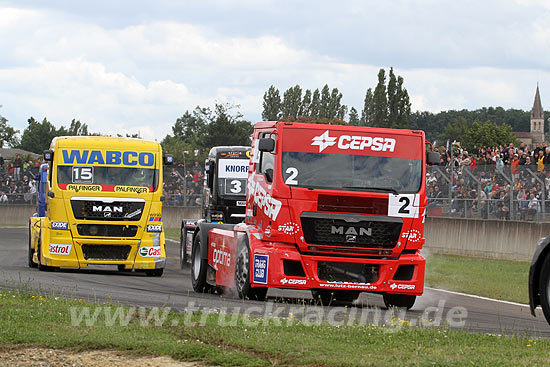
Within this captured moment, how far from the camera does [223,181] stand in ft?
83.7

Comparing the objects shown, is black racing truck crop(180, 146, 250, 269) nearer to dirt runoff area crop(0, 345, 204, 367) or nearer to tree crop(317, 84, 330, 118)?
dirt runoff area crop(0, 345, 204, 367)

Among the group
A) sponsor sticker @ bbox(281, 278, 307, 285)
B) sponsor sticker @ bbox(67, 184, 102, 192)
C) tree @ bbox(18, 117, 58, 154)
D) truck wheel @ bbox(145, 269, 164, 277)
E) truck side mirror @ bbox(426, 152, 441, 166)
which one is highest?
tree @ bbox(18, 117, 58, 154)

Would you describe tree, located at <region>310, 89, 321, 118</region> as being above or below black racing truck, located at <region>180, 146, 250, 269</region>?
above

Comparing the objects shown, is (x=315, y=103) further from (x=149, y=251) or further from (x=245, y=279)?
(x=245, y=279)

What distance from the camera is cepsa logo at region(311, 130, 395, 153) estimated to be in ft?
45.6

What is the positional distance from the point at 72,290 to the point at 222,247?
99.4 inches

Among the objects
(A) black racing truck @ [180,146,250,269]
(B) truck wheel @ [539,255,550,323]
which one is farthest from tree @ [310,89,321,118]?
(B) truck wheel @ [539,255,550,323]

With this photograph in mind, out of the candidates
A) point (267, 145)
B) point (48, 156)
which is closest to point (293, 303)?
point (267, 145)

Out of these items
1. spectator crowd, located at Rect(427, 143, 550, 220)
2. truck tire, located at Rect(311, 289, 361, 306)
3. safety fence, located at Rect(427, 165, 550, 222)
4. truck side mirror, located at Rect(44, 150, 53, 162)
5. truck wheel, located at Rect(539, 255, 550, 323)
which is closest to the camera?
truck wheel, located at Rect(539, 255, 550, 323)

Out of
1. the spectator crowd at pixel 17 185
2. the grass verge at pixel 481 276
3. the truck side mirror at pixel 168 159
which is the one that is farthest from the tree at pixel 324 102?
the truck side mirror at pixel 168 159

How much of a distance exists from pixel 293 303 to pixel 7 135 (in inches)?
5138

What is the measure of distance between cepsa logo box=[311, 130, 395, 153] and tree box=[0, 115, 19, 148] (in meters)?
124

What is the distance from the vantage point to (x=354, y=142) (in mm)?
13992

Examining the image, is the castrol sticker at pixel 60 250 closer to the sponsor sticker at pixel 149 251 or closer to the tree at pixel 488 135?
the sponsor sticker at pixel 149 251
